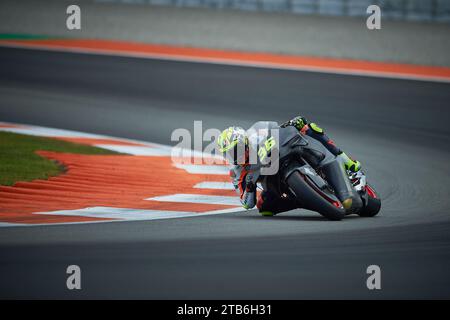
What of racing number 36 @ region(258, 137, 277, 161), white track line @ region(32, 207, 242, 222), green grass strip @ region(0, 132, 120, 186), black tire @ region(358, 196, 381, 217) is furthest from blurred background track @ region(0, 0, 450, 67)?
racing number 36 @ region(258, 137, 277, 161)

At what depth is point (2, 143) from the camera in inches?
612

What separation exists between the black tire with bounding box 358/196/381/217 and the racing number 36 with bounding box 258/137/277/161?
4.52 ft

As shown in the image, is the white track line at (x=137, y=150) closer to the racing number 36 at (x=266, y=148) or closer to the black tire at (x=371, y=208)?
the black tire at (x=371, y=208)

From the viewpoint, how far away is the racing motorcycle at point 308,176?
34.0ft

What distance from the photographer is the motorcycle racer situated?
33.8ft

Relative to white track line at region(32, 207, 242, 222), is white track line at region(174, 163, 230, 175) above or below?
above

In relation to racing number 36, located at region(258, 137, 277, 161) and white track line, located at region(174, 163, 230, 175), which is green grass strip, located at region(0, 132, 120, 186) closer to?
white track line, located at region(174, 163, 230, 175)

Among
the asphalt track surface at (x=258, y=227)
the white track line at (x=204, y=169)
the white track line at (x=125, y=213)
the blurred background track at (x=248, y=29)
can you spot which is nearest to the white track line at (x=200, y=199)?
the white track line at (x=125, y=213)

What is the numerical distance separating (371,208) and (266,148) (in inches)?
59.7

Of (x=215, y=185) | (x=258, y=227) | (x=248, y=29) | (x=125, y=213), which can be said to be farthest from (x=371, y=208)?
(x=248, y=29)

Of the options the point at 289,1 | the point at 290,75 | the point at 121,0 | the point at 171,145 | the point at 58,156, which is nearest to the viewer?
the point at 58,156
